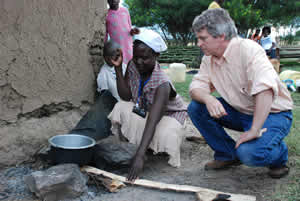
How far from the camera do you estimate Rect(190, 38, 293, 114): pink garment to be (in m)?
1.99

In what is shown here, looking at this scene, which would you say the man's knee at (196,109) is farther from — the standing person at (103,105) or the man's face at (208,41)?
the standing person at (103,105)

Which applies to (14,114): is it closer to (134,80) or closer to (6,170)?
(6,170)

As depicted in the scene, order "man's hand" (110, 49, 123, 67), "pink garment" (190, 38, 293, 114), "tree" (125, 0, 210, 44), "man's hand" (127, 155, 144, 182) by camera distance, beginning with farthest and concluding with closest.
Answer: "tree" (125, 0, 210, 44), "man's hand" (110, 49, 123, 67), "man's hand" (127, 155, 144, 182), "pink garment" (190, 38, 293, 114)

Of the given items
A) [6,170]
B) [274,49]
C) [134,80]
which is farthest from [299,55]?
[6,170]

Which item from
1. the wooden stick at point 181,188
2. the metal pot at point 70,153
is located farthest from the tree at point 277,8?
the metal pot at point 70,153

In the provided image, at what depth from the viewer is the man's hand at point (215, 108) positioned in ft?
7.07

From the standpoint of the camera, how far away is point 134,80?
281cm

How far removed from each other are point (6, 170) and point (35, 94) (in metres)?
0.68

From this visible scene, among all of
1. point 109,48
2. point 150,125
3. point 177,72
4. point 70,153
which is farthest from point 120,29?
point 177,72

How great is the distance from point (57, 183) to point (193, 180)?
3.40 ft

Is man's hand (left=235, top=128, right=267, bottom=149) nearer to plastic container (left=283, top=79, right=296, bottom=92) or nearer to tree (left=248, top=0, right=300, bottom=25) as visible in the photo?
plastic container (left=283, top=79, right=296, bottom=92)

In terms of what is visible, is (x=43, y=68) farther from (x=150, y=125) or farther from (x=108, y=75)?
(x=150, y=125)

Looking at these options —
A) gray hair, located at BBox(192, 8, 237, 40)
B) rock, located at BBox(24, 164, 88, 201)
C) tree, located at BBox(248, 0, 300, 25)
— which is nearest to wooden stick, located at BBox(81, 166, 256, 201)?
rock, located at BBox(24, 164, 88, 201)

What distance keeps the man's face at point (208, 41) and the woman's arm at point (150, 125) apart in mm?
536
